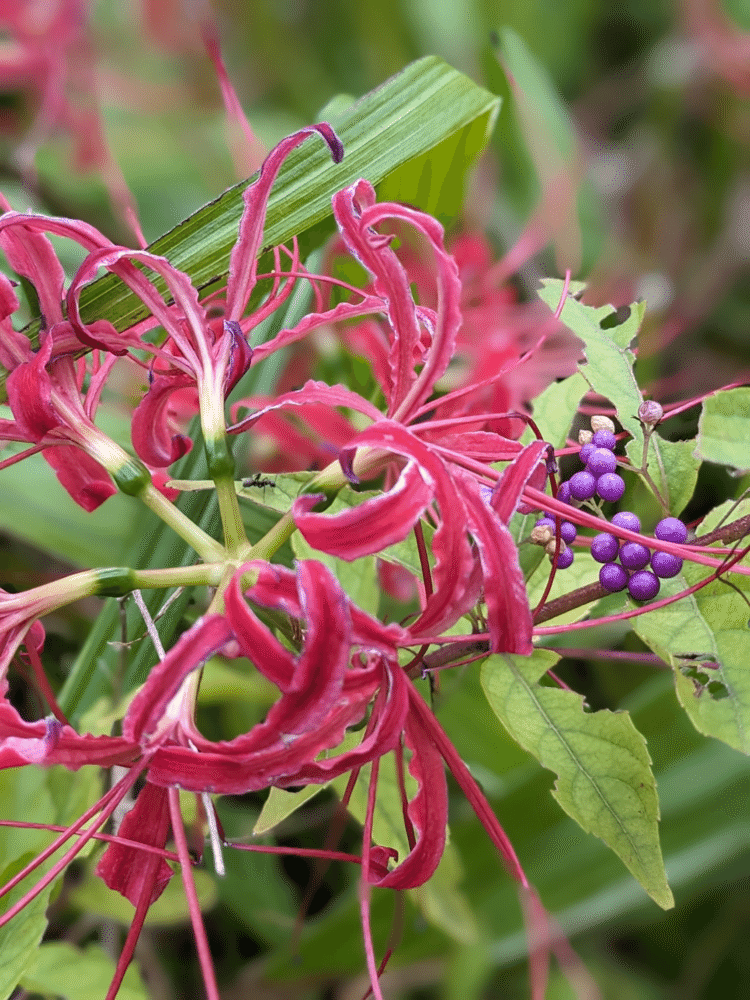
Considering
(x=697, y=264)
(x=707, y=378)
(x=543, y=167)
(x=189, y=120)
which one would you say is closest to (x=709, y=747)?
(x=707, y=378)

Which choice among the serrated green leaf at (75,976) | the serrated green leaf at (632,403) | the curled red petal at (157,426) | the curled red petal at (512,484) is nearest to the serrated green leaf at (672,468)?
the serrated green leaf at (632,403)

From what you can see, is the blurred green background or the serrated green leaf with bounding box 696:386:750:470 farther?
the blurred green background

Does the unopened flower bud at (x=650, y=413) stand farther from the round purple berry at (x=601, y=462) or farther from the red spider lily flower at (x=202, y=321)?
the red spider lily flower at (x=202, y=321)

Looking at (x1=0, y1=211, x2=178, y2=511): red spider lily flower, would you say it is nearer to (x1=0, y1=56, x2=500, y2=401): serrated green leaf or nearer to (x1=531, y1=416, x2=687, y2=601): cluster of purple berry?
(x1=0, y1=56, x2=500, y2=401): serrated green leaf

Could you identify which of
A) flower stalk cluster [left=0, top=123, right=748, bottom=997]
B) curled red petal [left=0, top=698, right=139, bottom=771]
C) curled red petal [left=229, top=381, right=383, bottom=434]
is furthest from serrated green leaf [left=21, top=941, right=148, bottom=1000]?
curled red petal [left=229, top=381, right=383, bottom=434]

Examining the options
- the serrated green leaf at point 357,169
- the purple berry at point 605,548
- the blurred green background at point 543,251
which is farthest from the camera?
the blurred green background at point 543,251

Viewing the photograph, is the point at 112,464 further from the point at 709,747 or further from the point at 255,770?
the point at 709,747

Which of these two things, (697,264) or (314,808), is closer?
(314,808)
